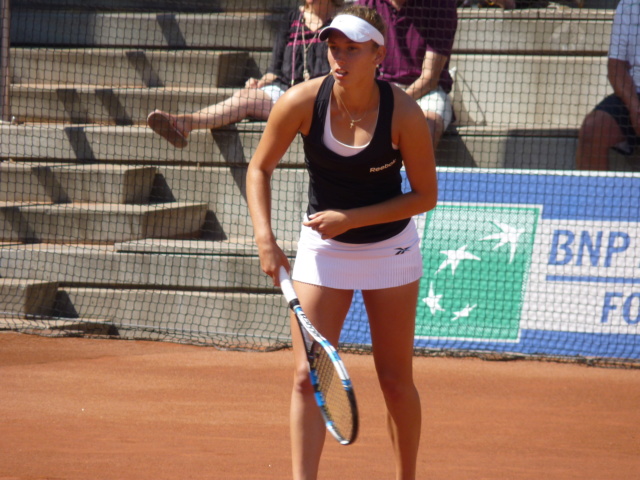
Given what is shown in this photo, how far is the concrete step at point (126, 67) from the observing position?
908cm

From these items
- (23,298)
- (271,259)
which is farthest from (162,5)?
(271,259)

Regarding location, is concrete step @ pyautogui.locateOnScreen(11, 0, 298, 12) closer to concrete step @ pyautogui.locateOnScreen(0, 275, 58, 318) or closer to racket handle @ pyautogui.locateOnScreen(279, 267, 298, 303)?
concrete step @ pyautogui.locateOnScreen(0, 275, 58, 318)

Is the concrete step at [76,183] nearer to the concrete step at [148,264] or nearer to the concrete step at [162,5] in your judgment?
the concrete step at [148,264]

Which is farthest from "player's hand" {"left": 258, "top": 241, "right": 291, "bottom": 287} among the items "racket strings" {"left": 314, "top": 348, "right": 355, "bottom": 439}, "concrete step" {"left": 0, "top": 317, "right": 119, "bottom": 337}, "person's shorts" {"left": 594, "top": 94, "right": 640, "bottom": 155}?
"person's shorts" {"left": 594, "top": 94, "right": 640, "bottom": 155}

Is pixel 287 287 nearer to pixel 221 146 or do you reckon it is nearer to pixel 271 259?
pixel 271 259

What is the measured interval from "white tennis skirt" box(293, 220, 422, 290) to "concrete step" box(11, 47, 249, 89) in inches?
242

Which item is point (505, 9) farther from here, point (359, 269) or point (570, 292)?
point (359, 269)

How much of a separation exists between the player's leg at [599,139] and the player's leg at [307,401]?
481 cm

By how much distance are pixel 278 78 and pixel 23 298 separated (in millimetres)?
2995

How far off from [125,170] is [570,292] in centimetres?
416

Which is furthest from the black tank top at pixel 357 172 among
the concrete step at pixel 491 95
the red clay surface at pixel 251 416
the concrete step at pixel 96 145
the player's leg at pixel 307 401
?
the concrete step at pixel 491 95

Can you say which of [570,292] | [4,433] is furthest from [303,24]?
[4,433]

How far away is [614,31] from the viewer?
738cm

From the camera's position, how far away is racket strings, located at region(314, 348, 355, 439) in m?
2.73
